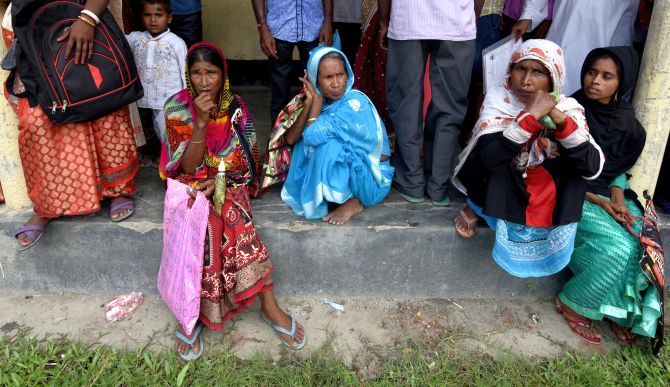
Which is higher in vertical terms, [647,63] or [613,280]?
[647,63]

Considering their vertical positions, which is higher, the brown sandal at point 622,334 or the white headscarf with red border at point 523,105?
the white headscarf with red border at point 523,105

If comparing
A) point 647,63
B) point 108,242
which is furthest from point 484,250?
point 108,242

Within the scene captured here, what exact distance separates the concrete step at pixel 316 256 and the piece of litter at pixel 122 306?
0.07 metres

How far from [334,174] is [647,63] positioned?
1.79 m

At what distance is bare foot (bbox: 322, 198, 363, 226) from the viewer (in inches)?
118

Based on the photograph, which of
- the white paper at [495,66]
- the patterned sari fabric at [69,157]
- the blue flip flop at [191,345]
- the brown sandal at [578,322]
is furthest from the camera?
the white paper at [495,66]

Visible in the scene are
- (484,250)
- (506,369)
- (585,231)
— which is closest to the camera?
(506,369)

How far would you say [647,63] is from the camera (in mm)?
2809

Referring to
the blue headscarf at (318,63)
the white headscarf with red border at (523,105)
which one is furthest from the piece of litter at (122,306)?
the white headscarf with red border at (523,105)

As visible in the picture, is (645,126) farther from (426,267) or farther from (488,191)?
(426,267)

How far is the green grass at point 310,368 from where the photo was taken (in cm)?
253

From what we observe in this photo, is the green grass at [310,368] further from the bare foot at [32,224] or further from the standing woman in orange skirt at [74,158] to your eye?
the standing woman in orange skirt at [74,158]

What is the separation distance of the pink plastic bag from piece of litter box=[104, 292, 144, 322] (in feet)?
1.35

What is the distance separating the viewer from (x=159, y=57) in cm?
338
